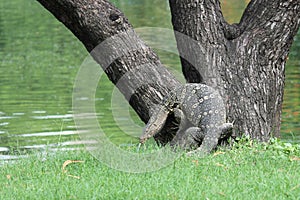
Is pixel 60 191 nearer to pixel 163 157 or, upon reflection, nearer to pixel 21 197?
pixel 21 197

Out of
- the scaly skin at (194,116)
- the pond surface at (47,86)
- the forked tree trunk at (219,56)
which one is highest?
the forked tree trunk at (219,56)

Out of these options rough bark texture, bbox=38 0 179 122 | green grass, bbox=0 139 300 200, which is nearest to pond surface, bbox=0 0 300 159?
rough bark texture, bbox=38 0 179 122

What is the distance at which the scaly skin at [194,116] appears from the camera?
6.89 metres

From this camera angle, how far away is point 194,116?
7074 millimetres

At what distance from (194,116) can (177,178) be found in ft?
5.05

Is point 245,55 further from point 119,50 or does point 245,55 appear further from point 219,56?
point 119,50

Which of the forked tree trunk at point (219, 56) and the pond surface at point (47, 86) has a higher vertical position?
the forked tree trunk at point (219, 56)

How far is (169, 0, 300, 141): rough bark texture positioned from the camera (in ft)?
24.3

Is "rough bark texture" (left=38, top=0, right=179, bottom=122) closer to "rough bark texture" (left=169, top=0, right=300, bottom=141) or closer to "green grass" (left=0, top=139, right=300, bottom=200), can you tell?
"rough bark texture" (left=169, top=0, right=300, bottom=141)

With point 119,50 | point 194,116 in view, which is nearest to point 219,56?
point 194,116

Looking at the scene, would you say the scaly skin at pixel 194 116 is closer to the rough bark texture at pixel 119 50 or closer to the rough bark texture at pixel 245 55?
the rough bark texture at pixel 119 50

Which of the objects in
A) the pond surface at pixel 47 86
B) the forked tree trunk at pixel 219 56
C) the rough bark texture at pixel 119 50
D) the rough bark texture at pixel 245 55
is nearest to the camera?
the rough bark texture at pixel 119 50

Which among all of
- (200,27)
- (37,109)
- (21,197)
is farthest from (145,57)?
(37,109)

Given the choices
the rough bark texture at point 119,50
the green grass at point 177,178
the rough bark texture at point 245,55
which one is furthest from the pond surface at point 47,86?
the green grass at point 177,178
